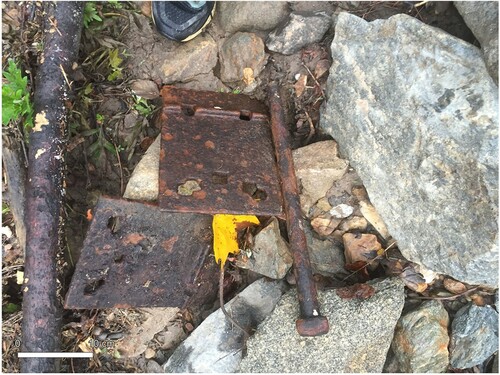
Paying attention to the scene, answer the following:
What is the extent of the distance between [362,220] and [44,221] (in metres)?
1.84

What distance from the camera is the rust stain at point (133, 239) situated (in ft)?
9.17

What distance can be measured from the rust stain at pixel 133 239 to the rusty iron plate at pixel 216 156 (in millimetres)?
291

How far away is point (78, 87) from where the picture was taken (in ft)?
10.2

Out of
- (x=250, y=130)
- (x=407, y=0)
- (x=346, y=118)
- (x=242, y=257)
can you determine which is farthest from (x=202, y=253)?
(x=407, y=0)

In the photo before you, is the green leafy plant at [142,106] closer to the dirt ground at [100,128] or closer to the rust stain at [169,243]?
the dirt ground at [100,128]

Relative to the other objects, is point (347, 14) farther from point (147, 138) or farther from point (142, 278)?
point (142, 278)

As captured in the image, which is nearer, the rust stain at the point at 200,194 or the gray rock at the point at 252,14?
the rust stain at the point at 200,194

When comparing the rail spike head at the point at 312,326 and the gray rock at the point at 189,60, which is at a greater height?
the gray rock at the point at 189,60

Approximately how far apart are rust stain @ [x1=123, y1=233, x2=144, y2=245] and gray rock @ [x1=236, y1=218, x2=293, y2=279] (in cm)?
61

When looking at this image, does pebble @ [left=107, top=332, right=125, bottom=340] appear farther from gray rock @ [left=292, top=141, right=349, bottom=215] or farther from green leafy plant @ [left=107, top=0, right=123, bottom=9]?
green leafy plant @ [left=107, top=0, right=123, bottom=9]

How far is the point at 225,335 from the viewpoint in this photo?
2.97 m

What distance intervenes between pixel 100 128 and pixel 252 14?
118 centimetres

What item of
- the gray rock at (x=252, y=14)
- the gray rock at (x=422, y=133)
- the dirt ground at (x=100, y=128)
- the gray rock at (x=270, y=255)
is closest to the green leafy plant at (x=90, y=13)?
the dirt ground at (x=100, y=128)

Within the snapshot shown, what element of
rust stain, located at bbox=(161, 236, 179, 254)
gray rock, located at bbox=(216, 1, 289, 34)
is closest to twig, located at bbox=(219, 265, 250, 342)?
rust stain, located at bbox=(161, 236, 179, 254)
